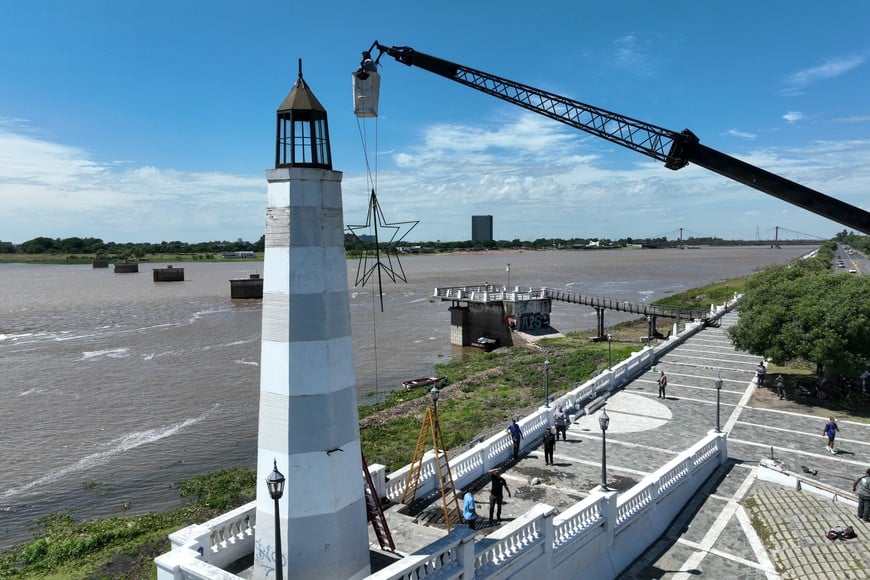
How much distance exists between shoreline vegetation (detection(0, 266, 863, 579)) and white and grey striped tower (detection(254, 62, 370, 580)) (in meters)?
9.08

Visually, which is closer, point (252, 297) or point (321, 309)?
point (321, 309)

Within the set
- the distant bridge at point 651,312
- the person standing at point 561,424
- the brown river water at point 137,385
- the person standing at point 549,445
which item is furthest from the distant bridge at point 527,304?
the person standing at point 549,445

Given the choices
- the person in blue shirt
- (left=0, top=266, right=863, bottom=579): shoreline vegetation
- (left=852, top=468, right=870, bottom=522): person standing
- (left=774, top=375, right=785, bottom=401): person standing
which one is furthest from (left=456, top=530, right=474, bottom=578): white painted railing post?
(left=774, top=375, right=785, bottom=401): person standing

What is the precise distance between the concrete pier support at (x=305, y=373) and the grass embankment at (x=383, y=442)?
8.84 metres

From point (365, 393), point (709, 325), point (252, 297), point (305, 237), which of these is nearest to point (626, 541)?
point (305, 237)

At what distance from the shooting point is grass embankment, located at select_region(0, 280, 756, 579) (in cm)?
1536

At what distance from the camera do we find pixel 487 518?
1234 cm

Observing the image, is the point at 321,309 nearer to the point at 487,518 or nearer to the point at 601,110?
the point at 487,518

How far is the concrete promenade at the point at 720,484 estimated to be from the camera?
438 inches

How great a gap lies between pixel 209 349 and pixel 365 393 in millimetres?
17978

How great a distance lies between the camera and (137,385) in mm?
35406

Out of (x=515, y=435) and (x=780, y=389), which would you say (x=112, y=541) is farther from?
(x=780, y=389)

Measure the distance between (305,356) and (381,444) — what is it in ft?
51.9

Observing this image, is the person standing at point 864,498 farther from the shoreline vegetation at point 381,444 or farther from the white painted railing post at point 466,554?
the white painted railing post at point 466,554
